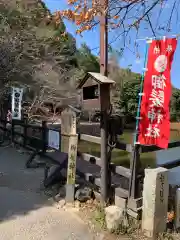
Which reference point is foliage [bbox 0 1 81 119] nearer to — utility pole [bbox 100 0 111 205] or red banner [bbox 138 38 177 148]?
utility pole [bbox 100 0 111 205]

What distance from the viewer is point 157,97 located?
3678 mm

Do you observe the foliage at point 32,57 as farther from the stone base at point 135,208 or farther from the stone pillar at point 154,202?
the stone pillar at point 154,202

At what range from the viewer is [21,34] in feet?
51.3

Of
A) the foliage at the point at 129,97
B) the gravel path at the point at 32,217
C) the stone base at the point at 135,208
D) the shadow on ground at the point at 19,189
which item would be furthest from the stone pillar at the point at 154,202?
the foliage at the point at 129,97

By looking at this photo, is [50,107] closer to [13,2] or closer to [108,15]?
[13,2]

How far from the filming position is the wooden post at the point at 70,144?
14.4ft

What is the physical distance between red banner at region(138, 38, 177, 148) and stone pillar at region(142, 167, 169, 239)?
45 cm

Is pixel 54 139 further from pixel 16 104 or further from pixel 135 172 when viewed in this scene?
pixel 16 104

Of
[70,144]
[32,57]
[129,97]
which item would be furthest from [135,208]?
[129,97]

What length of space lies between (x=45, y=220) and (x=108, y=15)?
3123mm

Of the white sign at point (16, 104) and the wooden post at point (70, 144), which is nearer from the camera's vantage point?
the wooden post at point (70, 144)

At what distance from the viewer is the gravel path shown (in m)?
3.50

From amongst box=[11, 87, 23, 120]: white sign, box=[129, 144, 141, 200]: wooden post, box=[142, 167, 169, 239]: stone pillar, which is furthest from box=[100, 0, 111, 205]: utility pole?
box=[11, 87, 23, 120]: white sign

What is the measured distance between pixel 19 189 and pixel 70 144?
5.31 feet
